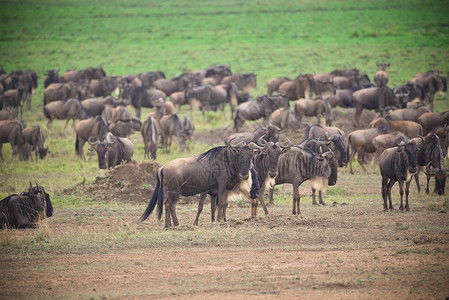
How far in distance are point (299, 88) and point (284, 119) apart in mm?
5419

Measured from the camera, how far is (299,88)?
25438 mm

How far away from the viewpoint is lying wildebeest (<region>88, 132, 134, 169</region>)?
1644cm

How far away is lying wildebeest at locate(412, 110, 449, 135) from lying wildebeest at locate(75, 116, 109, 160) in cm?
973

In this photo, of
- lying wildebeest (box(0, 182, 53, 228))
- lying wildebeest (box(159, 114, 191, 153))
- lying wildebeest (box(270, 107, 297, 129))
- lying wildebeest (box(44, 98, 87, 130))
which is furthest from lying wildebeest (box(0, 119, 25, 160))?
lying wildebeest (box(0, 182, 53, 228))

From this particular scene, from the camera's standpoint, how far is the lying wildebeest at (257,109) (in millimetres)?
22266

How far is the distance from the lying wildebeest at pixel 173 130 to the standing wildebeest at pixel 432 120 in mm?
7483

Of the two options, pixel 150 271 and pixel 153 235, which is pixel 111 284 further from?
pixel 153 235

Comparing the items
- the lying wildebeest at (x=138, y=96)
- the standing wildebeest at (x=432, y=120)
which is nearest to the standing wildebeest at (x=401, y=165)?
the standing wildebeest at (x=432, y=120)

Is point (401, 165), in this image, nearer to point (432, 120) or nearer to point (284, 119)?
point (432, 120)

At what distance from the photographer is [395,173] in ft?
38.4

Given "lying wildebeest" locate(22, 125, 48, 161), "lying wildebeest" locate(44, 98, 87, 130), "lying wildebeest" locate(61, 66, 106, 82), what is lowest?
"lying wildebeest" locate(22, 125, 48, 161)

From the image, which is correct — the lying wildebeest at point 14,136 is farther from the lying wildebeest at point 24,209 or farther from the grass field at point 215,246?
the lying wildebeest at point 24,209

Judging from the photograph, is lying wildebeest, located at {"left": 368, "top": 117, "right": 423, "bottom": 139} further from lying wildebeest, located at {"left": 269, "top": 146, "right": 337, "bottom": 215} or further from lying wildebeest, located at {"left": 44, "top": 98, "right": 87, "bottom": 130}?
lying wildebeest, located at {"left": 44, "top": 98, "right": 87, "bottom": 130}

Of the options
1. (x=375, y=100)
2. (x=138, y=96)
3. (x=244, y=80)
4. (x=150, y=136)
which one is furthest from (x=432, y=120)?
(x=244, y=80)
